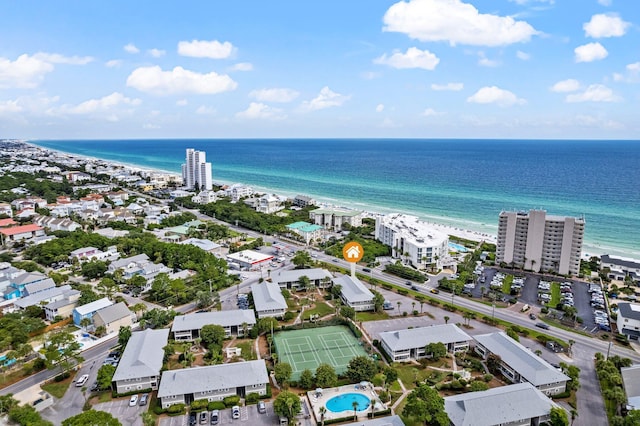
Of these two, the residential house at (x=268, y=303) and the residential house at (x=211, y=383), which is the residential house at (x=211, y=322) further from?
the residential house at (x=211, y=383)

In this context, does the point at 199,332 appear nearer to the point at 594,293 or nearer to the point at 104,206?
the point at 594,293

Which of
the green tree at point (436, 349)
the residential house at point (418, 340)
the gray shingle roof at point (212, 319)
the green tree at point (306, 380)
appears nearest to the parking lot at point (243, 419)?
the green tree at point (306, 380)

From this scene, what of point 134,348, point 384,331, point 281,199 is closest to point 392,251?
point 384,331

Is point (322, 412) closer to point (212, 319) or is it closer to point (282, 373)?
point (282, 373)

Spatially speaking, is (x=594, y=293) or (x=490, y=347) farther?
(x=594, y=293)

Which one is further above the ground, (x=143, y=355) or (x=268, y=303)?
(x=268, y=303)

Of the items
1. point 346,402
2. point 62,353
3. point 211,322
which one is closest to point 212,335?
point 211,322
